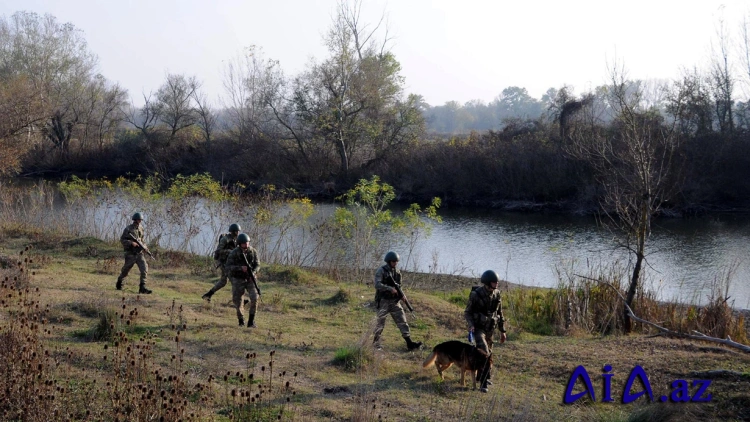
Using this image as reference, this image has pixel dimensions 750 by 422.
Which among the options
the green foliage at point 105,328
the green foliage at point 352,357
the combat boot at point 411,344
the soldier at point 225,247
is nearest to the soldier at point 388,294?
the combat boot at point 411,344

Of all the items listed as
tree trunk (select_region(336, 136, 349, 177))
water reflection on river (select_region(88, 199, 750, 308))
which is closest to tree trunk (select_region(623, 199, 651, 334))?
water reflection on river (select_region(88, 199, 750, 308))

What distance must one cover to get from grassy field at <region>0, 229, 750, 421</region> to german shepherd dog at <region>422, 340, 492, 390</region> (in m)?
0.28

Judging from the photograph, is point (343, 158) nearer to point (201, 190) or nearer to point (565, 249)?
point (565, 249)

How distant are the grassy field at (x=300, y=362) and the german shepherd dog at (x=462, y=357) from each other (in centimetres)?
28

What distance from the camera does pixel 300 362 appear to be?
9.68m

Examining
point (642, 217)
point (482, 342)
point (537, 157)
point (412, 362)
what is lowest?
point (412, 362)

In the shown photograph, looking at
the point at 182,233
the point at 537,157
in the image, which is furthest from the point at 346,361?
the point at 537,157

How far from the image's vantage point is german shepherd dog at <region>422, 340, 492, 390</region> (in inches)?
358

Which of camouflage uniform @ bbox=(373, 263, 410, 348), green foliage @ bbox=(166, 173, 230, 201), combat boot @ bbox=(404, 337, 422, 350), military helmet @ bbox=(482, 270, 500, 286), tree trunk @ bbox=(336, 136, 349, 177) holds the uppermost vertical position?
tree trunk @ bbox=(336, 136, 349, 177)

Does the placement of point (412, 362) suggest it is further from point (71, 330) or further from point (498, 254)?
point (498, 254)

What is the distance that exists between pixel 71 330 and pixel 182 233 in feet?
43.7

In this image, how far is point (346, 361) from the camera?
9.65 metres

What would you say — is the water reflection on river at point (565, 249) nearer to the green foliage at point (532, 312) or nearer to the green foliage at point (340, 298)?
the green foliage at point (532, 312)

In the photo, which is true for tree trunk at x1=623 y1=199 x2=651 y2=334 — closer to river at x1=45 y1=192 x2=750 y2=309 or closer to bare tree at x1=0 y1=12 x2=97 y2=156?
river at x1=45 y1=192 x2=750 y2=309
